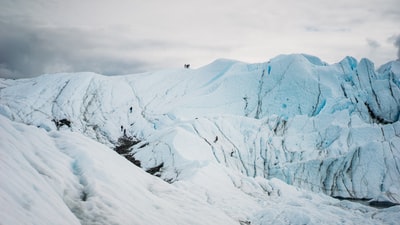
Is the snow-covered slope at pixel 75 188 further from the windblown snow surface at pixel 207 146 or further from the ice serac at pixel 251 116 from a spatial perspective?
the ice serac at pixel 251 116

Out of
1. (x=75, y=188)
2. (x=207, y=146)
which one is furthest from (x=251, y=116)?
(x=75, y=188)

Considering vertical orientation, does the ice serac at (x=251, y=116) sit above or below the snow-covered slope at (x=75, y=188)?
below

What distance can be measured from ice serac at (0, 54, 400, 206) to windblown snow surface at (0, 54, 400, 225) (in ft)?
1.21

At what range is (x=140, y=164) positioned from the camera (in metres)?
61.0

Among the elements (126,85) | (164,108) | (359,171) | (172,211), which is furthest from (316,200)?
(126,85)

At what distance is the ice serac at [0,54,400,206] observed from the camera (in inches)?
2489

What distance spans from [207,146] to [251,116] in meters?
40.8

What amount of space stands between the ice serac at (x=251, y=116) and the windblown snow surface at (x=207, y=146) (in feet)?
1.21

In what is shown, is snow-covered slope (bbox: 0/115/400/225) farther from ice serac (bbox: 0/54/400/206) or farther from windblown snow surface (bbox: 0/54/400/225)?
ice serac (bbox: 0/54/400/206)

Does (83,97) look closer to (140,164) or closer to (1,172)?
(140,164)

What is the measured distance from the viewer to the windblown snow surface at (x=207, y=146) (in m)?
12.9

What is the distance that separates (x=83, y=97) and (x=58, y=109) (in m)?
12.9

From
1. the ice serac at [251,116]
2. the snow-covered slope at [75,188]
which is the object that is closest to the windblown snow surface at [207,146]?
the snow-covered slope at [75,188]

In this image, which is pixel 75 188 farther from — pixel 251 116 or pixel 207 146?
pixel 251 116
